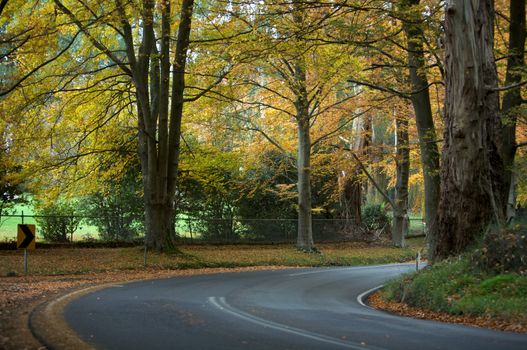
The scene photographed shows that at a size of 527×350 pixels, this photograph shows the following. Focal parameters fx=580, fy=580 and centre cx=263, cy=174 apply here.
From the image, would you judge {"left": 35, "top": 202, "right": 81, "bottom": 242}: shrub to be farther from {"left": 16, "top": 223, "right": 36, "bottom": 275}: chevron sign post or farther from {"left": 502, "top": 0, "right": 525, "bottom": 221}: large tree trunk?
{"left": 502, "top": 0, "right": 525, "bottom": 221}: large tree trunk

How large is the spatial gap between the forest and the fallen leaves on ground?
2130 millimetres

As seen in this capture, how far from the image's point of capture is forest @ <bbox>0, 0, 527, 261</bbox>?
1405 centimetres

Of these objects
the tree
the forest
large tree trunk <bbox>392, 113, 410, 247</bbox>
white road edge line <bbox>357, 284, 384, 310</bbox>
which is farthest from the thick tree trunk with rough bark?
white road edge line <bbox>357, 284, 384, 310</bbox>

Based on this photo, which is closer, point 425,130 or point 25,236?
point 25,236

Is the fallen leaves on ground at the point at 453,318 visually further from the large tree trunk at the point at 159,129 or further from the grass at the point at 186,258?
the large tree trunk at the point at 159,129

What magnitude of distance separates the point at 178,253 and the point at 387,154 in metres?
15.4

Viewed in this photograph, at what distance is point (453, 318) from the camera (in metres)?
10.6

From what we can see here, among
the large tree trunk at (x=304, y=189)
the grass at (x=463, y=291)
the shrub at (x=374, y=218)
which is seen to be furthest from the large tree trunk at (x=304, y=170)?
the grass at (x=463, y=291)

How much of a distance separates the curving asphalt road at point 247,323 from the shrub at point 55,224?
1433 centimetres

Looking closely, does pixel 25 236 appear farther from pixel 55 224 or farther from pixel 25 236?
pixel 55 224

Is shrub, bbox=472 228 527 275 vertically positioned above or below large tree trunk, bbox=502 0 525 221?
below

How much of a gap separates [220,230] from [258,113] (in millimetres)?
6851

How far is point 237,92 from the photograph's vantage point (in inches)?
1131

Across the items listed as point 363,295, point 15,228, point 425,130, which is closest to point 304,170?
point 425,130
